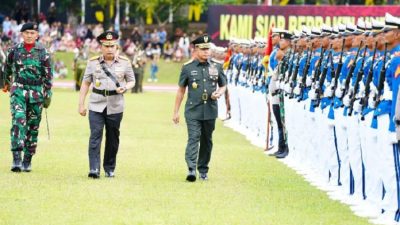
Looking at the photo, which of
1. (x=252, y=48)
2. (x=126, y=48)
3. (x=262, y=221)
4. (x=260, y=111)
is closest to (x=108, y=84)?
(x=262, y=221)

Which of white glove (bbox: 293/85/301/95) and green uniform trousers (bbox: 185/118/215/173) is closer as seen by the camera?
green uniform trousers (bbox: 185/118/215/173)

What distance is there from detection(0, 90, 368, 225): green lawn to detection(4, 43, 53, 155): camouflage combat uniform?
0.50 meters

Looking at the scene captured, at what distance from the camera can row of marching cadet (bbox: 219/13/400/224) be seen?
13328 millimetres

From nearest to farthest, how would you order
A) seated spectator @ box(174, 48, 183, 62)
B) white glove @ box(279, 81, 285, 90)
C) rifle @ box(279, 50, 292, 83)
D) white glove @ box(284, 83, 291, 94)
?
white glove @ box(284, 83, 291, 94), white glove @ box(279, 81, 285, 90), rifle @ box(279, 50, 292, 83), seated spectator @ box(174, 48, 183, 62)

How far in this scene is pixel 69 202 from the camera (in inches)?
563

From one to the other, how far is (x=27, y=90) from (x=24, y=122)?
1.40 feet

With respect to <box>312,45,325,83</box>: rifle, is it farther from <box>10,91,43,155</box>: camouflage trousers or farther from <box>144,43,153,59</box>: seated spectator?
<box>144,43,153,59</box>: seated spectator

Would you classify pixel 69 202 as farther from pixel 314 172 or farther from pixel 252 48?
pixel 252 48

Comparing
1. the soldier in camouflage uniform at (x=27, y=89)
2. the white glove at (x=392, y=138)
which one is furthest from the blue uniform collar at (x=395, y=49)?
the soldier in camouflage uniform at (x=27, y=89)

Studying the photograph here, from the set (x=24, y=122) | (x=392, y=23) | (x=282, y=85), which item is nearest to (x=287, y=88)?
(x=282, y=85)

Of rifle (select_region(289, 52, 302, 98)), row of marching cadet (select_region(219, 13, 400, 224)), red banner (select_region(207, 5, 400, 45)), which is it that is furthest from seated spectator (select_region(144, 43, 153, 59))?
rifle (select_region(289, 52, 302, 98))

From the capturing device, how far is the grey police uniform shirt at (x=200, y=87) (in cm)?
1705

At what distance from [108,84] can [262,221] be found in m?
4.69

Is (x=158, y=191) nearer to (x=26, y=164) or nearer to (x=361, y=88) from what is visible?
(x=361, y=88)
